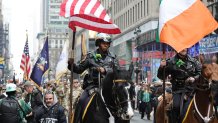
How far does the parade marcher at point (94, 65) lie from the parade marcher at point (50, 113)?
125 centimetres

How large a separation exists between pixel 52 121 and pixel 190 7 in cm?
356

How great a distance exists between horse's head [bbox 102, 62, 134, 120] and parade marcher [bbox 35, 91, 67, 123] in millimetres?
2392

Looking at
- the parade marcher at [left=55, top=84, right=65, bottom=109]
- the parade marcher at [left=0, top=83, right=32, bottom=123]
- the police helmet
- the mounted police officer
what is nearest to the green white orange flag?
the mounted police officer

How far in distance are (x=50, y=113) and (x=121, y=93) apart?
295cm

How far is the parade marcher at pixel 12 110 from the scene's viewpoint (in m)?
14.3

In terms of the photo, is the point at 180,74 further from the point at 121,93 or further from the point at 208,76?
the point at 121,93

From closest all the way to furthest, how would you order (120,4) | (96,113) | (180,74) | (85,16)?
(96,113), (180,74), (85,16), (120,4)

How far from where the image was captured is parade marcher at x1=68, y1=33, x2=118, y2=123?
1130 centimetres

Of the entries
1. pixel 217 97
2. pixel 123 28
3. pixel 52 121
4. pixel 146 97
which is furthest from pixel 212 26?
pixel 123 28

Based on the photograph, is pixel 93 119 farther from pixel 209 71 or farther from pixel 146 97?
pixel 146 97

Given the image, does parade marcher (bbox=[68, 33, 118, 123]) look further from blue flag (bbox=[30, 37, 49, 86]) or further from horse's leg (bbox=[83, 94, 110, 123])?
blue flag (bbox=[30, 37, 49, 86])

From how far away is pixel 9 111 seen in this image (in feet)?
46.8

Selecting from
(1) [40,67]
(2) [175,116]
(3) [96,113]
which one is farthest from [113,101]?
(1) [40,67]

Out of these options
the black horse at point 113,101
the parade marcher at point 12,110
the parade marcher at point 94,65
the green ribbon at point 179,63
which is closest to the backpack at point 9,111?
the parade marcher at point 12,110
